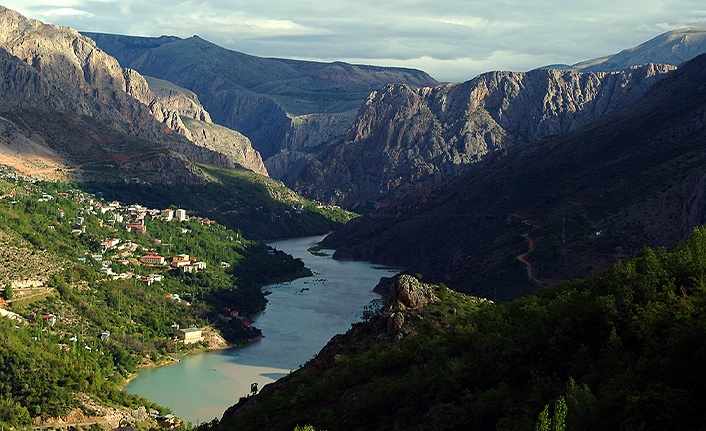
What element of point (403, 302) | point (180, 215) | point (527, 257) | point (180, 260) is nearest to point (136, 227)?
point (180, 260)

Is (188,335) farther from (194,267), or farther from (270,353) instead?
(194,267)

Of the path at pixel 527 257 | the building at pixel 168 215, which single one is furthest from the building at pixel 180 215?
the path at pixel 527 257

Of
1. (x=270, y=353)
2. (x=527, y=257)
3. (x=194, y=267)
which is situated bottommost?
(x=270, y=353)

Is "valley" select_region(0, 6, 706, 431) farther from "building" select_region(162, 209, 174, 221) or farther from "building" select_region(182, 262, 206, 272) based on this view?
"building" select_region(162, 209, 174, 221)

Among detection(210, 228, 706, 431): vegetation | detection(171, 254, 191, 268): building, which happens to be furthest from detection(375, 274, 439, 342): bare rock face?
detection(171, 254, 191, 268): building

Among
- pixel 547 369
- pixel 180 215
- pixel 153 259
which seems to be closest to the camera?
pixel 547 369

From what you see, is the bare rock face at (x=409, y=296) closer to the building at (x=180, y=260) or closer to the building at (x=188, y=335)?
the building at (x=188, y=335)
